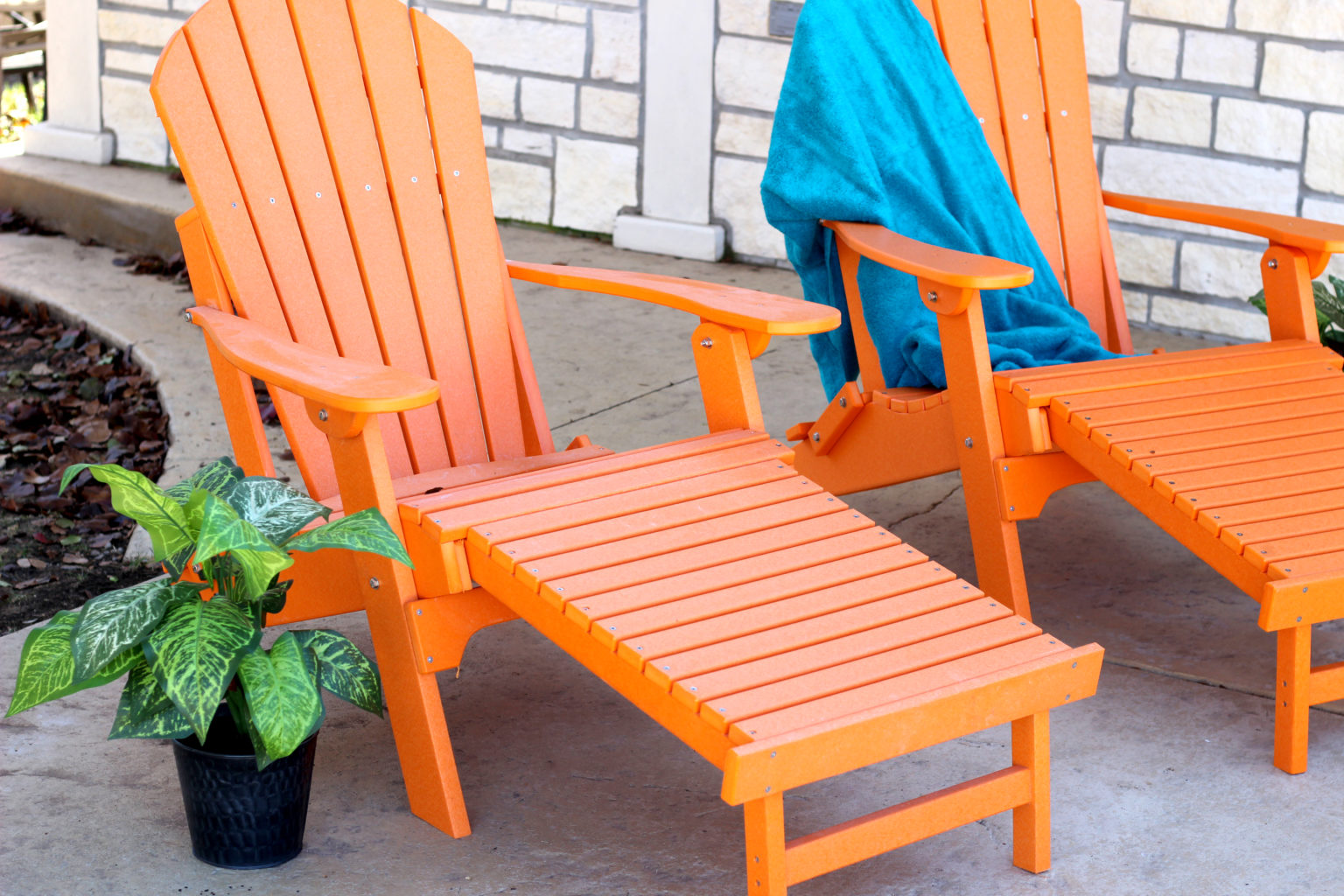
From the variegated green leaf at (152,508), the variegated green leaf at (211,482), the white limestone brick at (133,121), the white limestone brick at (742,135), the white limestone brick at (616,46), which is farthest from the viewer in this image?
the white limestone brick at (133,121)

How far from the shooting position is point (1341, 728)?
217 centimetres

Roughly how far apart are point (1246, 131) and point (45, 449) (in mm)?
3131

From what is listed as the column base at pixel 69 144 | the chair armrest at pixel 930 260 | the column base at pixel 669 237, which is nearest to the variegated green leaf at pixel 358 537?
the chair armrest at pixel 930 260

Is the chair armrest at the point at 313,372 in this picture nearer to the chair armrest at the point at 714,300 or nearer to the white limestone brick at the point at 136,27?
the chair armrest at the point at 714,300

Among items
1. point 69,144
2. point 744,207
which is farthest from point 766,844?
point 69,144

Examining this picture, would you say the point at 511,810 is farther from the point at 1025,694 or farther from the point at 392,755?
the point at 1025,694

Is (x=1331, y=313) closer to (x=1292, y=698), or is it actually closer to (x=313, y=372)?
(x=1292, y=698)

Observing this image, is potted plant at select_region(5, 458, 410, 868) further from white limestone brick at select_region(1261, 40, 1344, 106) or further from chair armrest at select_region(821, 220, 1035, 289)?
white limestone brick at select_region(1261, 40, 1344, 106)

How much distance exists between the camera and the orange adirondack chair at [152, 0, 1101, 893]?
1612mm

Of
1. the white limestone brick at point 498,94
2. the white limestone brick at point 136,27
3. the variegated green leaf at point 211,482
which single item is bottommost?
the variegated green leaf at point 211,482

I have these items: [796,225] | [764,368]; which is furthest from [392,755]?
[764,368]

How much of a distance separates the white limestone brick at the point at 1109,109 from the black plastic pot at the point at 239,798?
293cm

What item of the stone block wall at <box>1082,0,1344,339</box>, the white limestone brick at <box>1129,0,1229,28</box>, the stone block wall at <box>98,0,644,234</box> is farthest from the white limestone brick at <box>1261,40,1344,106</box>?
the stone block wall at <box>98,0,644,234</box>

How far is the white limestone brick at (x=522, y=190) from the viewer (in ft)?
16.0
